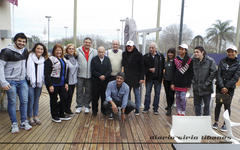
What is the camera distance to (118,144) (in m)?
2.61

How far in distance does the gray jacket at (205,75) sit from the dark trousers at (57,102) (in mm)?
2346

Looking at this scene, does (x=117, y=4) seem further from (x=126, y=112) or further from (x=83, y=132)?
(x=83, y=132)

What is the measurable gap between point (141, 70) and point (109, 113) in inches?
41.3

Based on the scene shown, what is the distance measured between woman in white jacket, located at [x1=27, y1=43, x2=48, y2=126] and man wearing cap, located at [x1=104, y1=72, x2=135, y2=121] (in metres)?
1.18

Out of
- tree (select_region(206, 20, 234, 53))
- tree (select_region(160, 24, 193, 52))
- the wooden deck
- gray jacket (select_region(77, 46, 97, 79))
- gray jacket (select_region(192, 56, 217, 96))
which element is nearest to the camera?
the wooden deck

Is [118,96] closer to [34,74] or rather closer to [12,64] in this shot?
[34,74]

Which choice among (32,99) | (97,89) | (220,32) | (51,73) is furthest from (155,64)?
(220,32)

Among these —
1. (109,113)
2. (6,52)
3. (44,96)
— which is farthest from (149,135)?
(44,96)

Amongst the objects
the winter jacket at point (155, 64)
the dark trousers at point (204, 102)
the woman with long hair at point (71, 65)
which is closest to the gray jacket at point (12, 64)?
the woman with long hair at point (71, 65)

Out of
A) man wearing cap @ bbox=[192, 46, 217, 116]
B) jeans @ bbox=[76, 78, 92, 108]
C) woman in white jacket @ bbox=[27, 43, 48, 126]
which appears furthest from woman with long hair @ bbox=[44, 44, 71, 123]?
man wearing cap @ bbox=[192, 46, 217, 116]

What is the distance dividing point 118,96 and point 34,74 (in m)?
1.48

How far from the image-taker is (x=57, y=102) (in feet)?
11.1

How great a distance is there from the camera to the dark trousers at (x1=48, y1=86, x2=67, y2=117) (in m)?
3.27

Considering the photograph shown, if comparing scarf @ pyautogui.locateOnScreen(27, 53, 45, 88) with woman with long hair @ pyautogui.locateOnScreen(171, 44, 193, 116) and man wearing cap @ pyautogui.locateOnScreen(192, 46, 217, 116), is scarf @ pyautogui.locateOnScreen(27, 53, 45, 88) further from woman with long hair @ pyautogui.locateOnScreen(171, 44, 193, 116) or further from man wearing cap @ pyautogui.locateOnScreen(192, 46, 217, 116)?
man wearing cap @ pyautogui.locateOnScreen(192, 46, 217, 116)
